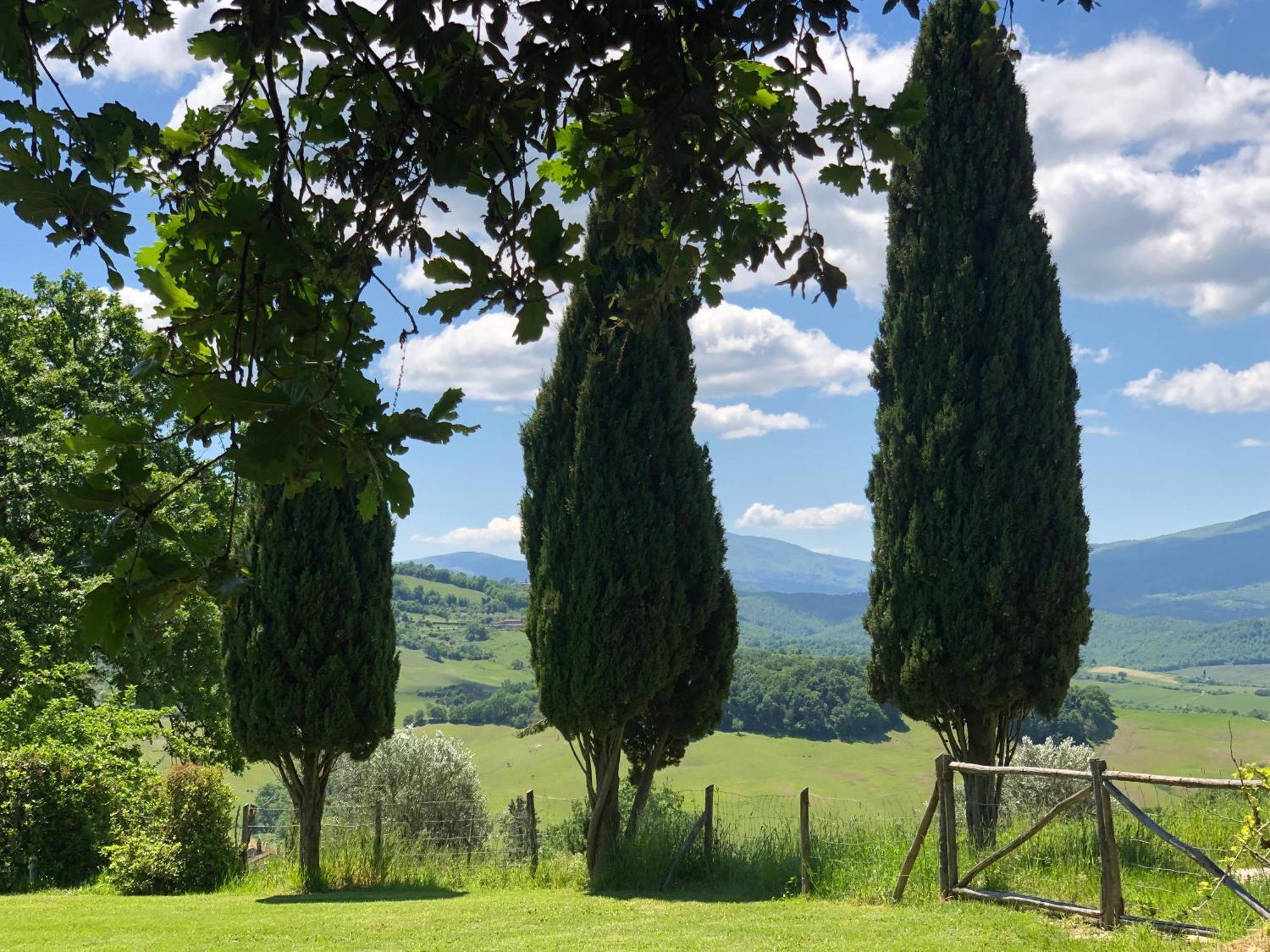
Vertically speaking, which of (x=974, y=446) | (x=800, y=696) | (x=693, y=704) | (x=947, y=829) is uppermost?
(x=974, y=446)

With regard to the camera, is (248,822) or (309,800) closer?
(309,800)

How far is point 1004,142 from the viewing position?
12734 mm

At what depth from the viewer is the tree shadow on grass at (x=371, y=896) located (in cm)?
1176

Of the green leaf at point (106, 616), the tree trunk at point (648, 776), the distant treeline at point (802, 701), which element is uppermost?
the green leaf at point (106, 616)

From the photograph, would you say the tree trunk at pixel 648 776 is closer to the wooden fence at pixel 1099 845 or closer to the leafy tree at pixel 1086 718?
the wooden fence at pixel 1099 845

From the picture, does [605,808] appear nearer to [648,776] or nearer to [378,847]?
[648,776]

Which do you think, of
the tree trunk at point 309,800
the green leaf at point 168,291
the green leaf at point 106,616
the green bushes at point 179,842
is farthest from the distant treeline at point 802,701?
the green leaf at point 106,616

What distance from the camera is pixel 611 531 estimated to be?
13367mm

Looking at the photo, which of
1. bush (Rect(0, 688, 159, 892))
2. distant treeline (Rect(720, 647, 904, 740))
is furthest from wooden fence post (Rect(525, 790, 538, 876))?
distant treeline (Rect(720, 647, 904, 740))

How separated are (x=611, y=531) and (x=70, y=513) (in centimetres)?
1154

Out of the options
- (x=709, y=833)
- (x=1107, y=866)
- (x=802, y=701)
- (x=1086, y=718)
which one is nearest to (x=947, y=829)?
(x=1107, y=866)

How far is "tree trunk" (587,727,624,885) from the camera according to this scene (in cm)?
1338

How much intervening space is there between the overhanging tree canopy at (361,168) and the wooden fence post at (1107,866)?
22.8 feet

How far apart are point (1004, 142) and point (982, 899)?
920 cm
